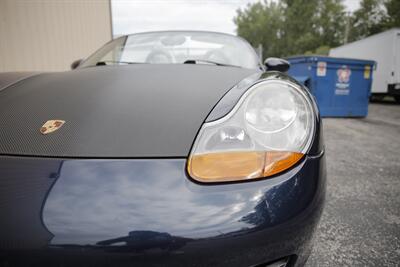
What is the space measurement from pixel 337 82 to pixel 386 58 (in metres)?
5.35

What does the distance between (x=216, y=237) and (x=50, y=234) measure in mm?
372

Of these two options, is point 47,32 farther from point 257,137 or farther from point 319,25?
point 319,25

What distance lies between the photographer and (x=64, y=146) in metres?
0.79

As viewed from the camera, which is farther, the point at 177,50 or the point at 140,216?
the point at 177,50

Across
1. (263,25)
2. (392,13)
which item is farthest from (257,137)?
(263,25)

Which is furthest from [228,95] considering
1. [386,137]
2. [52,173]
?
[386,137]

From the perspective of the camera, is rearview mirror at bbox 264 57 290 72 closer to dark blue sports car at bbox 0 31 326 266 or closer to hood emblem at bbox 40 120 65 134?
dark blue sports car at bbox 0 31 326 266

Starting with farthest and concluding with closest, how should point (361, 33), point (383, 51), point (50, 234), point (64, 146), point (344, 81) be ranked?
1. point (361, 33)
2. point (383, 51)
3. point (344, 81)
4. point (64, 146)
5. point (50, 234)

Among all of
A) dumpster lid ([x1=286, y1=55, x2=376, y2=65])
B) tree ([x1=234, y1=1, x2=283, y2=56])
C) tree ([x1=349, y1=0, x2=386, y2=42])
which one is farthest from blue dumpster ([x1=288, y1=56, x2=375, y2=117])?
tree ([x1=234, y1=1, x2=283, y2=56])

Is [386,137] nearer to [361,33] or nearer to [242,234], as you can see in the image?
[242,234]

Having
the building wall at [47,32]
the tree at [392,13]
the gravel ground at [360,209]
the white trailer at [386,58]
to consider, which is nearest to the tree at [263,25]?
the tree at [392,13]

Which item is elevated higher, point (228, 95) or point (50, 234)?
point (228, 95)

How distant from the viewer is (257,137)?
84cm

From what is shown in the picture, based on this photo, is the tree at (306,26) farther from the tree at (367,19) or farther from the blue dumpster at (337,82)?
the blue dumpster at (337,82)
